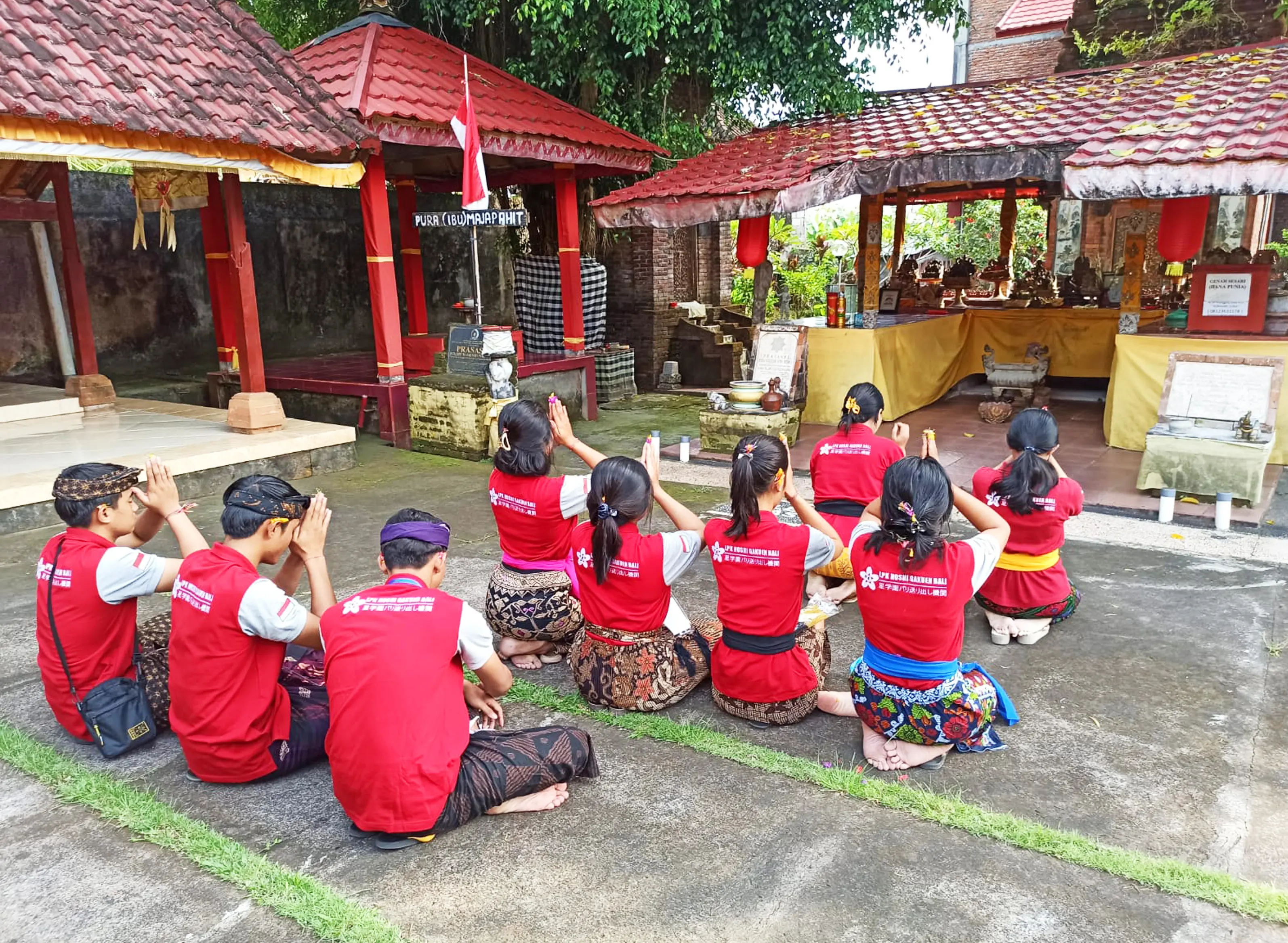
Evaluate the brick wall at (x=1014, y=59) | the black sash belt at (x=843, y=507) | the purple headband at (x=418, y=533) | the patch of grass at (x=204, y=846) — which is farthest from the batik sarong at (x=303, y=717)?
the brick wall at (x=1014, y=59)

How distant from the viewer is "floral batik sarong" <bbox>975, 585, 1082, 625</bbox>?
4816 mm

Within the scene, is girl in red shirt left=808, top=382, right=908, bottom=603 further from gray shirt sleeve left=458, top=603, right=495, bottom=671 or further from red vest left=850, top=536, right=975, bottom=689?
gray shirt sleeve left=458, top=603, right=495, bottom=671

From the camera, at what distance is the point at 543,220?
13289 mm

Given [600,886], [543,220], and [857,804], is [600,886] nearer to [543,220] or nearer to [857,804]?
[857,804]

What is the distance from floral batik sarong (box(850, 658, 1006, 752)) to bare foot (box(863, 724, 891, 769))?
34 mm

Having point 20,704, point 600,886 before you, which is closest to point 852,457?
point 600,886

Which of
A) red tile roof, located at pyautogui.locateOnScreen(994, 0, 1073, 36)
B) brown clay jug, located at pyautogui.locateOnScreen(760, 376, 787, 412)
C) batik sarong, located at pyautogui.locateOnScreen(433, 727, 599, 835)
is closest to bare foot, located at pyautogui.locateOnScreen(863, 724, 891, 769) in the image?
batik sarong, located at pyautogui.locateOnScreen(433, 727, 599, 835)

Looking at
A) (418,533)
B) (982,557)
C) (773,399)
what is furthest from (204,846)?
(773,399)

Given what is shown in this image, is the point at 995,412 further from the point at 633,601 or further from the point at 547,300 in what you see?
the point at 633,601

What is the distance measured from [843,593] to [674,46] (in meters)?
8.31

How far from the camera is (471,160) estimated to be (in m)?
8.66

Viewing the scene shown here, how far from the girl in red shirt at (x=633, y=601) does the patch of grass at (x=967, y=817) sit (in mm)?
155

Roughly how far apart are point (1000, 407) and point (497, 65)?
26.2 ft

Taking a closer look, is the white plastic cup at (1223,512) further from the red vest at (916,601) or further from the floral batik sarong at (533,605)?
the floral batik sarong at (533,605)
